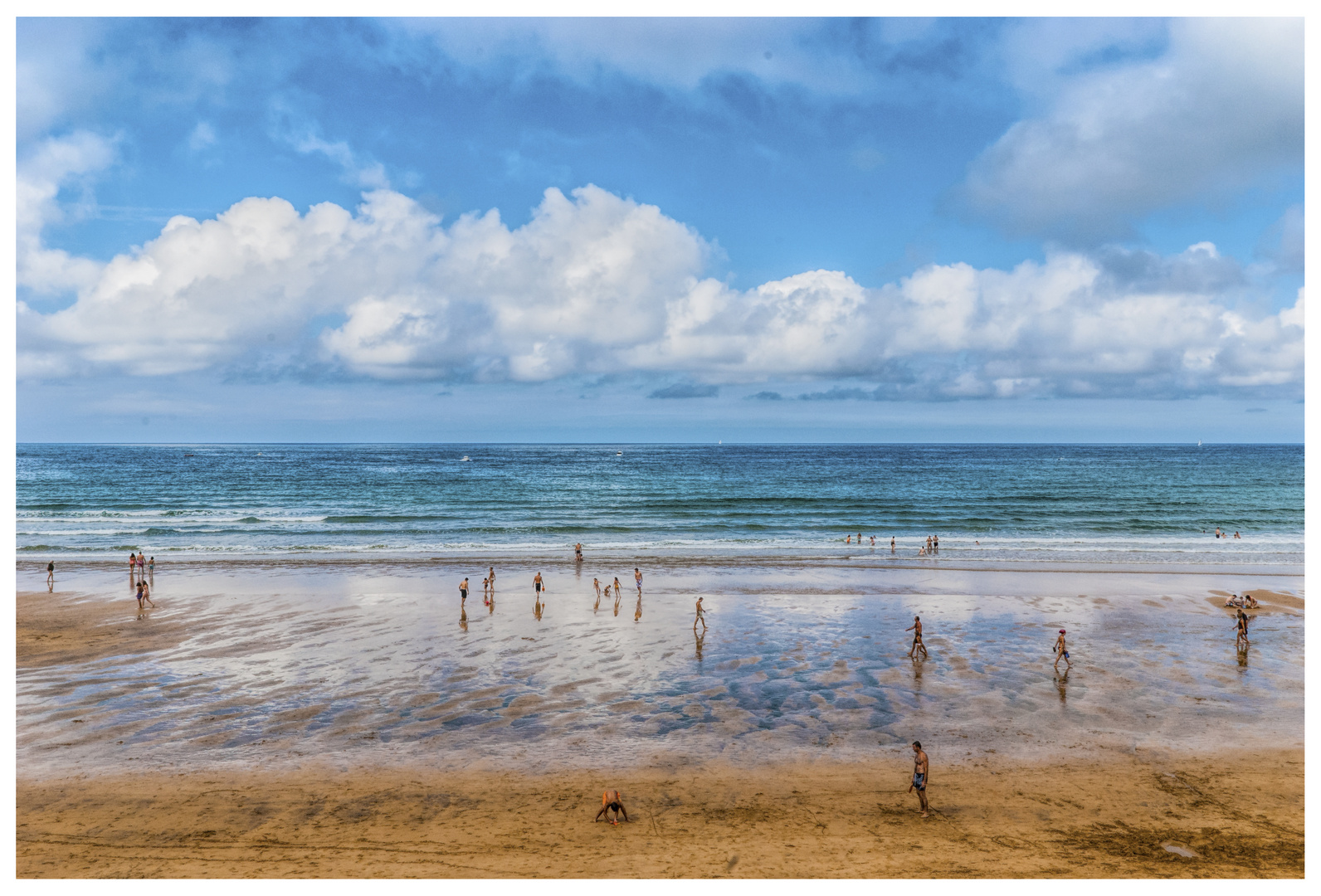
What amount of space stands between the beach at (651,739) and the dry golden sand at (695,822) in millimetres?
66

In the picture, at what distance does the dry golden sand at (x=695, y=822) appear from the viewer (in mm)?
12695

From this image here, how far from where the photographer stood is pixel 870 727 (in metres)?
18.5

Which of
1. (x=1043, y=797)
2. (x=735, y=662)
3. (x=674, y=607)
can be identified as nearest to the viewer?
(x=1043, y=797)

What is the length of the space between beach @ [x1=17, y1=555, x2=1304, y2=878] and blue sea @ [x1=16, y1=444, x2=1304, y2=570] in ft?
57.1

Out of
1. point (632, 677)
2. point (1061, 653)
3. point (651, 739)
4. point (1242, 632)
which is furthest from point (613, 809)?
point (1242, 632)

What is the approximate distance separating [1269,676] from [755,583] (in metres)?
20.3

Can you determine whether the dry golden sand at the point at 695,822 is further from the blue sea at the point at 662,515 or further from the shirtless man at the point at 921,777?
the blue sea at the point at 662,515

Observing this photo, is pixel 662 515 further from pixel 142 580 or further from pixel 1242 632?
pixel 1242 632

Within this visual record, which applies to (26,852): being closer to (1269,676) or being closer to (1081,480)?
(1269,676)

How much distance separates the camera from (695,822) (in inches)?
554

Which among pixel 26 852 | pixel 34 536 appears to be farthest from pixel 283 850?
pixel 34 536

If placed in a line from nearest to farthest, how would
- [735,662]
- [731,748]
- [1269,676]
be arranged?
[731,748] → [1269,676] → [735,662]

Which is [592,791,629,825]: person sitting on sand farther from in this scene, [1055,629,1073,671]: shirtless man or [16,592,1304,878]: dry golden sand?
[1055,629,1073,671]: shirtless man

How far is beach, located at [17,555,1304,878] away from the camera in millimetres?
13164
